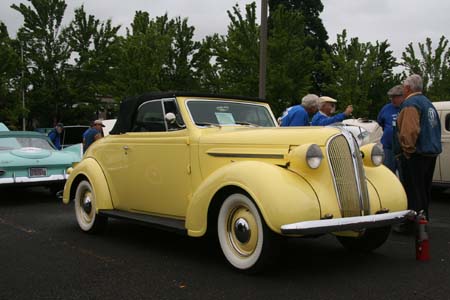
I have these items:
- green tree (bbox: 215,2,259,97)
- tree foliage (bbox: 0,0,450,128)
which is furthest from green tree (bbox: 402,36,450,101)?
green tree (bbox: 215,2,259,97)

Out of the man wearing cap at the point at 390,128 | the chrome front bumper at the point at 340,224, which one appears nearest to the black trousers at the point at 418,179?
the chrome front bumper at the point at 340,224

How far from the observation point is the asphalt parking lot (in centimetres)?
400

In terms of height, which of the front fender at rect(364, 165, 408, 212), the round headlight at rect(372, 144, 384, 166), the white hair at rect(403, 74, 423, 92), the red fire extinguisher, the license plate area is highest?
the white hair at rect(403, 74, 423, 92)

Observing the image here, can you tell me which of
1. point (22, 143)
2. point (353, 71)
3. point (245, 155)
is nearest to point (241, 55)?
point (353, 71)

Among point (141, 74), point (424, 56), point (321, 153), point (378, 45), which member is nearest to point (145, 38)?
point (141, 74)

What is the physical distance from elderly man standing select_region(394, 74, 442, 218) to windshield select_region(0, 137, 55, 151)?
726 centimetres

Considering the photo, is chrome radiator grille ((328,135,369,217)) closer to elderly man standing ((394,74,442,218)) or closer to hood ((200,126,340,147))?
hood ((200,126,340,147))

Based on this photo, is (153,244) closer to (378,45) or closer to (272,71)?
(272,71)

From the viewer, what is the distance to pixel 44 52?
26.2 m

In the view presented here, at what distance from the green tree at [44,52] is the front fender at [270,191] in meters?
23.4

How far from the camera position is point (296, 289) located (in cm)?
405

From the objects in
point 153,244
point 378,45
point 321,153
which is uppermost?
point 378,45

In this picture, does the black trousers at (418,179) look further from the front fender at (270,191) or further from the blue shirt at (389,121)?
the front fender at (270,191)

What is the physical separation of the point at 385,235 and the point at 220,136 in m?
1.90
